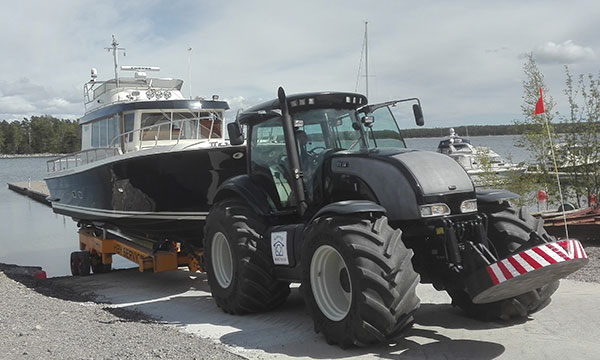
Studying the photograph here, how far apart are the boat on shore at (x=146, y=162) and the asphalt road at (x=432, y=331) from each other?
7.55 feet

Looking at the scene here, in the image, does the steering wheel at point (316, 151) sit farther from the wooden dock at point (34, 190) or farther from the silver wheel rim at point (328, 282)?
the wooden dock at point (34, 190)

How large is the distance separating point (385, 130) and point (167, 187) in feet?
15.8

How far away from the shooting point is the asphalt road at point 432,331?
209 inches

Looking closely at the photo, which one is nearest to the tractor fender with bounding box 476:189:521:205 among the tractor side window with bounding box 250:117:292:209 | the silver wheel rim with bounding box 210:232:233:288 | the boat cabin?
the tractor side window with bounding box 250:117:292:209

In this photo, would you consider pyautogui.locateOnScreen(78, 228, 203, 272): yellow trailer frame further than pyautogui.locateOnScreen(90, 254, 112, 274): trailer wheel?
No

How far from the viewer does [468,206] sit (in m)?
5.83

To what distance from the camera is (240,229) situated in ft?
23.5

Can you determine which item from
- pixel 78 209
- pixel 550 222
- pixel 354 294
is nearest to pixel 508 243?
pixel 354 294

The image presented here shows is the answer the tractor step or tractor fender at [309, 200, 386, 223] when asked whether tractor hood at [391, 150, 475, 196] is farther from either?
the tractor step

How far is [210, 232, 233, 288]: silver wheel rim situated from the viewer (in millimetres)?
7793

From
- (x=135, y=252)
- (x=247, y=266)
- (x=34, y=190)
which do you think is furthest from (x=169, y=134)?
(x=34, y=190)

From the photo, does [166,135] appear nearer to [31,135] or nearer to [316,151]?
[316,151]

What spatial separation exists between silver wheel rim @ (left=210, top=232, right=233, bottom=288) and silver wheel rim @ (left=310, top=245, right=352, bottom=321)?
210 cm

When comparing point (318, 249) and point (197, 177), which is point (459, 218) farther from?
point (197, 177)
